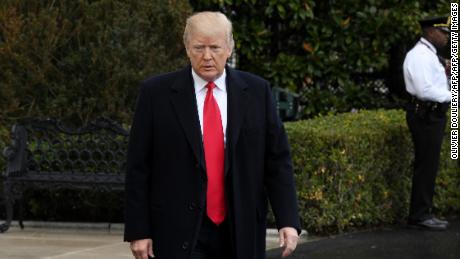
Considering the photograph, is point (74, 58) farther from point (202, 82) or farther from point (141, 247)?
point (141, 247)

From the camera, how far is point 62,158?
970cm

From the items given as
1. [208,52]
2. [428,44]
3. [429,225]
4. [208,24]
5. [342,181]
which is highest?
[208,24]

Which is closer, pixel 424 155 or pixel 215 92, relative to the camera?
pixel 215 92

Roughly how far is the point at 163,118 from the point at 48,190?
5258 mm

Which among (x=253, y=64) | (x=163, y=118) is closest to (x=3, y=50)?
(x=253, y=64)

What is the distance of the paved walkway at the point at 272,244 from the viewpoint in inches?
333

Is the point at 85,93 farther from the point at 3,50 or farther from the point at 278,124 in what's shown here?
the point at 278,124

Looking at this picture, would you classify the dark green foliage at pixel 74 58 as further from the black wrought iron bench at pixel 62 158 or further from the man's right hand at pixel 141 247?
the man's right hand at pixel 141 247

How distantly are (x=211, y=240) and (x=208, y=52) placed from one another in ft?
2.60

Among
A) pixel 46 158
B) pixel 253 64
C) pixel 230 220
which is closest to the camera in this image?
pixel 230 220

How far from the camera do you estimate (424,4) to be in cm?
1327

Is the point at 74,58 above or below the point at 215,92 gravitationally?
below

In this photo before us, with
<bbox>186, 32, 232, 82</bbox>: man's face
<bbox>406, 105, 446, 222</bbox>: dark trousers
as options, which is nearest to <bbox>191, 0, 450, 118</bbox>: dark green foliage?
<bbox>406, 105, 446, 222</bbox>: dark trousers

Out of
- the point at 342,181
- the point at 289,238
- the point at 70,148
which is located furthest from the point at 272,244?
the point at 289,238
